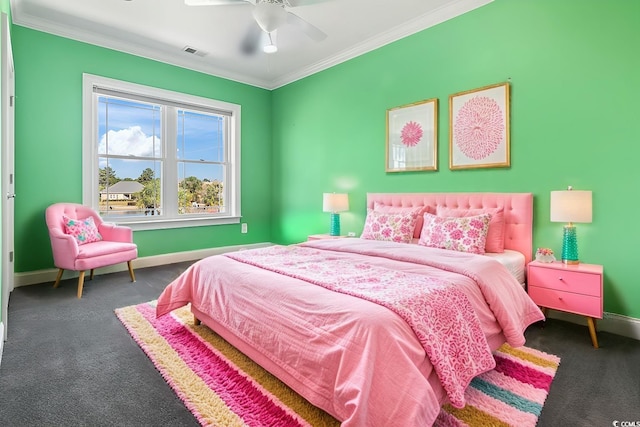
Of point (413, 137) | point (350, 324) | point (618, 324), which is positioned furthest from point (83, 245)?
point (618, 324)

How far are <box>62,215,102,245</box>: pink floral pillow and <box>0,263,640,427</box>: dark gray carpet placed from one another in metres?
0.87

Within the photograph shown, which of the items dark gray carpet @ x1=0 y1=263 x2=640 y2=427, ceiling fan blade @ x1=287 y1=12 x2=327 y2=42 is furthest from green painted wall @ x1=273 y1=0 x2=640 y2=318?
ceiling fan blade @ x1=287 y1=12 x2=327 y2=42

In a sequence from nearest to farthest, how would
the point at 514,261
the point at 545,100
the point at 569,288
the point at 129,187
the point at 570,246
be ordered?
1. the point at 569,288
2. the point at 570,246
3. the point at 514,261
4. the point at 545,100
5. the point at 129,187

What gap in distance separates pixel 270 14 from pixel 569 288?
9.66ft

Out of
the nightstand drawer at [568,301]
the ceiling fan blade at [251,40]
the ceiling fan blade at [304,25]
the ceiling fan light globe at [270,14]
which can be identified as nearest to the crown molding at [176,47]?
the ceiling fan blade at [251,40]

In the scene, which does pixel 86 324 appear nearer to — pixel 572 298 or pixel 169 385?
pixel 169 385

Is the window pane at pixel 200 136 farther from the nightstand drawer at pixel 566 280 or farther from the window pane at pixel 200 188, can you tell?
the nightstand drawer at pixel 566 280

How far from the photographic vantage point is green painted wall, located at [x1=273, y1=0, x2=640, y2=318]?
7.99 feet

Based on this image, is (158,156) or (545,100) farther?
(158,156)

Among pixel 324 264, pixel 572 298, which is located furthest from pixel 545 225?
pixel 324 264

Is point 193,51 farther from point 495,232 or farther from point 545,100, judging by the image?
point 495,232

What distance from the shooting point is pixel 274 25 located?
2568 millimetres

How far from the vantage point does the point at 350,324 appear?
1362mm

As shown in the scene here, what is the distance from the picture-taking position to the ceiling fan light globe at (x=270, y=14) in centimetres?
243
